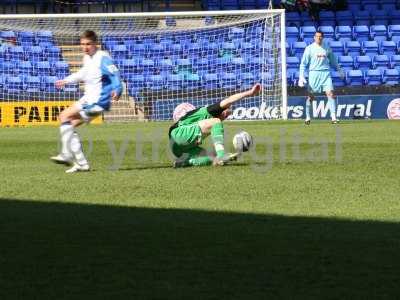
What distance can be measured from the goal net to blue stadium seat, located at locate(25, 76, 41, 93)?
0.03 metres

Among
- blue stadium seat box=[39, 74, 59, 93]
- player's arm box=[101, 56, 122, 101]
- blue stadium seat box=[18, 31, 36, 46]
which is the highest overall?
blue stadium seat box=[18, 31, 36, 46]

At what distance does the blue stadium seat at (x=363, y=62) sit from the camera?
115ft

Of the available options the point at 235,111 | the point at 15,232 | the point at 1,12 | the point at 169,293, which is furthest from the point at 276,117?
the point at 169,293

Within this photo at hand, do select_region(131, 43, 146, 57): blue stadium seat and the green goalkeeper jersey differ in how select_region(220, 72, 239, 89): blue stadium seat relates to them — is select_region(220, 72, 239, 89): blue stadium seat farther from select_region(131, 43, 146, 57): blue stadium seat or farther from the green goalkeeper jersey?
the green goalkeeper jersey

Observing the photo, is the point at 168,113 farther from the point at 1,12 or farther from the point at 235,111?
the point at 1,12

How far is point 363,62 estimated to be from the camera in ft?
115

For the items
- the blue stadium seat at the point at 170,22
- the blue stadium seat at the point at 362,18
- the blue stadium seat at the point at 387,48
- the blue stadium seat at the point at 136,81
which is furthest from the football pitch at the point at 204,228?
the blue stadium seat at the point at 362,18

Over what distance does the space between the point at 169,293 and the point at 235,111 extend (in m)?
24.0

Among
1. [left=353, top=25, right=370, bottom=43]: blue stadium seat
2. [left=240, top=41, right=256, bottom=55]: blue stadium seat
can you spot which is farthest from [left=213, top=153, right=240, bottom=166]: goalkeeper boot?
[left=353, top=25, right=370, bottom=43]: blue stadium seat

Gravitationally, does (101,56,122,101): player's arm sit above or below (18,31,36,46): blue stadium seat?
below

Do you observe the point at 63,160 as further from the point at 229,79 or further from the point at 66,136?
the point at 229,79

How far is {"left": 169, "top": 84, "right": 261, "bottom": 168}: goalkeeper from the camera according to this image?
13.4m

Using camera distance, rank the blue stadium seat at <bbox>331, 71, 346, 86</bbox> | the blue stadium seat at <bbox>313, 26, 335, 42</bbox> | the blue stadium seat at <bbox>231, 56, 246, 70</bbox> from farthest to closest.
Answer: the blue stadium seat at <bbox>313, 26, 335, 42</bbox> → the blue stadium seat at <bbox>331, 71, 346, 86</bbox> → the blue stadium seat at <bbox>231, 56, 246, 70</bbox>

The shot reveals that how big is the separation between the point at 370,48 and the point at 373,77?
1588mm
